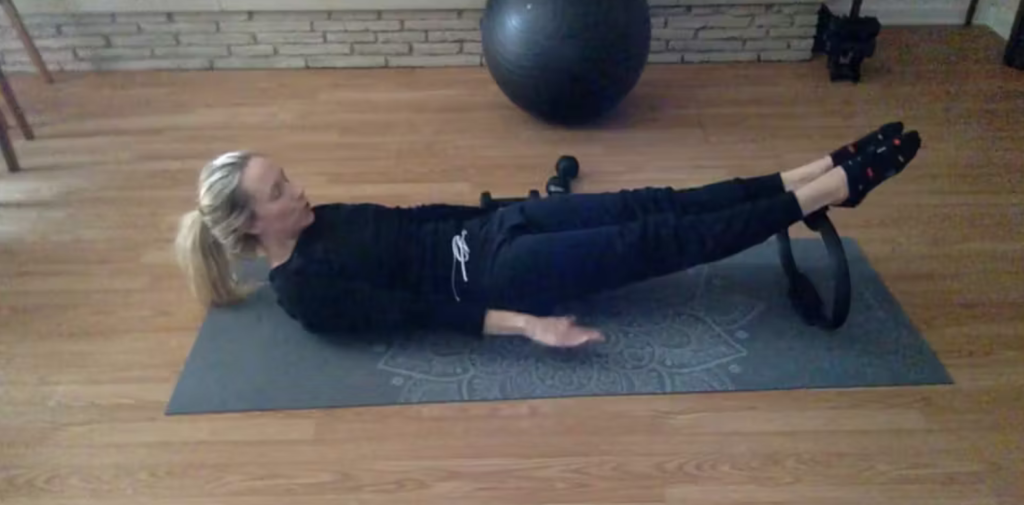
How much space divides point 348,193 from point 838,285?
145cm

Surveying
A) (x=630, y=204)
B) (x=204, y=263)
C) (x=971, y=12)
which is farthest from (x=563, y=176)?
(x=971, y=12)

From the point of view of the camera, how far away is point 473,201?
2525mm

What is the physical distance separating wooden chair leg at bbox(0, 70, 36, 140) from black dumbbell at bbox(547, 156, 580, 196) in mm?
1837

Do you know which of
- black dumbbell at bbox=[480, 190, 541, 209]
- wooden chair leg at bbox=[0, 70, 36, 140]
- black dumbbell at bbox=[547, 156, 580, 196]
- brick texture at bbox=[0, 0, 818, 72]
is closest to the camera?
black dumbbell at bbox=[480, 190, 541, 209]

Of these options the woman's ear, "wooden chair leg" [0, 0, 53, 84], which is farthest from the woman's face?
"wooden chair leg" [0, 0, 53, 84]

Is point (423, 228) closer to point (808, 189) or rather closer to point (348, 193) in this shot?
point (348, 193)

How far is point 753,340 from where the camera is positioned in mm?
1971

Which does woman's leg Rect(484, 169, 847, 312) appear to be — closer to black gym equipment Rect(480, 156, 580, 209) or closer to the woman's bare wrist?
the woman's bare wrist

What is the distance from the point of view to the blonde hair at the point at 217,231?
5.65 ft

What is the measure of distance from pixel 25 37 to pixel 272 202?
Result: 6.37 feet

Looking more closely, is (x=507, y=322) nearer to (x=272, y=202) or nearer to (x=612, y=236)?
(x=612, y=236)

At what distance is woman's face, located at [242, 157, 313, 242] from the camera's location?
1.73 meters

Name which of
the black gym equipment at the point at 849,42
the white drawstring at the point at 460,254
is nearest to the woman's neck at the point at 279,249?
the white drawstring at the point at 460,254

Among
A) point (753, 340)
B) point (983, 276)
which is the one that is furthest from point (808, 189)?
point (983, 276)
